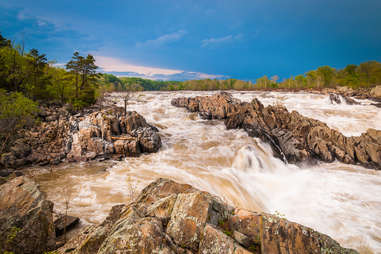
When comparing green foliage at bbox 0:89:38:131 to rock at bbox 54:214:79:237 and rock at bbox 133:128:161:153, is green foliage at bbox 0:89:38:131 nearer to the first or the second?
rock at bbox 133:128:161:153

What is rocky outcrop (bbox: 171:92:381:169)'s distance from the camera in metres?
18.1

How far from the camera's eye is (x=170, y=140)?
23062 millimetres

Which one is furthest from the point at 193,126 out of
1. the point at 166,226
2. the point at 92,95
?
the point at 166,226

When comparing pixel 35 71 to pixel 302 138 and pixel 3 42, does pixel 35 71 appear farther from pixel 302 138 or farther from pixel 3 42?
pixel 302 138

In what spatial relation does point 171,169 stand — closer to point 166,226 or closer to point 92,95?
point 166,226

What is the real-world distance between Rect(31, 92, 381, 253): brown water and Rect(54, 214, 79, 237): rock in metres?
0.72

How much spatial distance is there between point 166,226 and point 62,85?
3214 cm

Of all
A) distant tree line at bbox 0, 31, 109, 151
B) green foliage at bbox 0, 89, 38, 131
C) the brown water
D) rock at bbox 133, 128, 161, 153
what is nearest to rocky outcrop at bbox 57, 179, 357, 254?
the brown water

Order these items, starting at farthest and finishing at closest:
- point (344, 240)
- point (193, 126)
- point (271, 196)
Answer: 1. point (193, 126)
2. point (271, 196)
3. point (344, 240)

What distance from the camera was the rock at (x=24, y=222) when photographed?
5.23 meters

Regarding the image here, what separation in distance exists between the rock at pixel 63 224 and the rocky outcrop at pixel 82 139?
9779 millimetres

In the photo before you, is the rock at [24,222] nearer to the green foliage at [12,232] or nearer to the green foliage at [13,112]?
the green foliage at [12,232]

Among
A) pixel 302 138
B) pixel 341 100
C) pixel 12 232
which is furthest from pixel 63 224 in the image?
pixel 341 100

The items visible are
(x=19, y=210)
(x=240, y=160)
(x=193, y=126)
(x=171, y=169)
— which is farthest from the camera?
(x=193, y=126)
